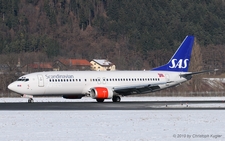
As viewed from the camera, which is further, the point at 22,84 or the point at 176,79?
the point at 176,79

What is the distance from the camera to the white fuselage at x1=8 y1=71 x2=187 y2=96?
2438 inches

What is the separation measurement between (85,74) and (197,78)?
50.0m

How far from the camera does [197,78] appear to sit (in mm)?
111688
